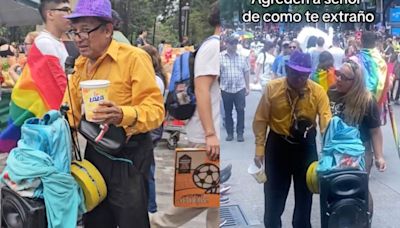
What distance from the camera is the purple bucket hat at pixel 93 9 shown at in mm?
2375

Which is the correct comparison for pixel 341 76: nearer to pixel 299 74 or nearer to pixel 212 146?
pixel 299 74

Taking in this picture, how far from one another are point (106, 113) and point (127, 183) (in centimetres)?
42

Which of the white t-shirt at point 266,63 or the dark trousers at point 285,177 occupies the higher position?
the white t-shirt at point 266,63

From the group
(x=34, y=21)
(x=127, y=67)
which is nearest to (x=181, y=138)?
(x=34, y=21)

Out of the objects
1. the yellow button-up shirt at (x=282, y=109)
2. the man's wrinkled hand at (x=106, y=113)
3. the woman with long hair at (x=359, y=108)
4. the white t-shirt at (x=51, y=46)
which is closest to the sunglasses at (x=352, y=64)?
the woman with long hair at (x=359, y=108)

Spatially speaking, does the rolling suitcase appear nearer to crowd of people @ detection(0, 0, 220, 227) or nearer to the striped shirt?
crowd of people @ detection(0, 0, 220, 227)

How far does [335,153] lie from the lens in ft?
7.42

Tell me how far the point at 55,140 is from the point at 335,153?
1.11 meters

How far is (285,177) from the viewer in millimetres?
2352

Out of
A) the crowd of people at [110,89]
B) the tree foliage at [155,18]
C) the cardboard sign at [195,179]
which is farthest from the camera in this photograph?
the cardboard sign at [195,179]

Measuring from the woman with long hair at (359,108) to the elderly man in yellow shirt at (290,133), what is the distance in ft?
0.19

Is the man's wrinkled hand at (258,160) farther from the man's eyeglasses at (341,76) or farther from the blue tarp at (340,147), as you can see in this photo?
the man's eyeglasses at (341,76)

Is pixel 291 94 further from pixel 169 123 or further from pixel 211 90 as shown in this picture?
pixel 169 123

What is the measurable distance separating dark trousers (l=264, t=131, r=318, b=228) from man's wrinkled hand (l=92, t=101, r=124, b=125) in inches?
23.5
